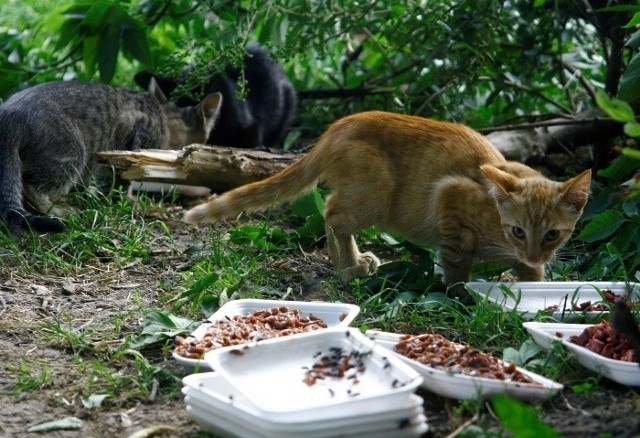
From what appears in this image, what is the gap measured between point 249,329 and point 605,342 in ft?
4.60

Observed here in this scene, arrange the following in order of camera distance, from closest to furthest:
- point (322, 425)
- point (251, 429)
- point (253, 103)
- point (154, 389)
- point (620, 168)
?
point (322, 425) → point (251, 429) → point (154, 389) → point (620, 168) → point (253, 103)

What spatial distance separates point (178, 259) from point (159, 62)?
2.39m

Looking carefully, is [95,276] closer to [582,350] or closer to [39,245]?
[39,245]

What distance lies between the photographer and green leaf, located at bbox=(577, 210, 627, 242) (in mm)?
4754

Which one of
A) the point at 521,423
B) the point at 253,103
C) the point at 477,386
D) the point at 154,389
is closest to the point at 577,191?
the point at 477,386

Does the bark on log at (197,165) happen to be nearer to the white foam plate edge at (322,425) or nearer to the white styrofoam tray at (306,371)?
the white styrofoam tray at (306,371)

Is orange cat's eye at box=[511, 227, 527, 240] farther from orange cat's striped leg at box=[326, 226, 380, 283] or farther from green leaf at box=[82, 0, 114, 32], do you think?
green leaf at box=[82, 0, 114, 32]

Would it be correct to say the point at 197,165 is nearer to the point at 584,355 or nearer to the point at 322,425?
the point at 584,355

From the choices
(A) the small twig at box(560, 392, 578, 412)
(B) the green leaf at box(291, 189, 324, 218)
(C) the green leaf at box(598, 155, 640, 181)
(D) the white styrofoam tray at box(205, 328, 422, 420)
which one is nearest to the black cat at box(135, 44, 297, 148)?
(B) the green leaf at box(291, 189, 324, 218)

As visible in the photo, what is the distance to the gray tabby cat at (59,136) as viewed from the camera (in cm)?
565

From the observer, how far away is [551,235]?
4562 millimetres

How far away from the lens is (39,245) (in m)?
5.36

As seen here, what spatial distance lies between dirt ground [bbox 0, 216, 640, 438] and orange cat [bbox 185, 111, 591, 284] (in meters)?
0.42

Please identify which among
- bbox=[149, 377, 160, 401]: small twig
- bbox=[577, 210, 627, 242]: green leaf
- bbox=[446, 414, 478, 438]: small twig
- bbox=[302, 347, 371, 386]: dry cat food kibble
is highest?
bbox=[577, 210, 627, 242]: green leaf
